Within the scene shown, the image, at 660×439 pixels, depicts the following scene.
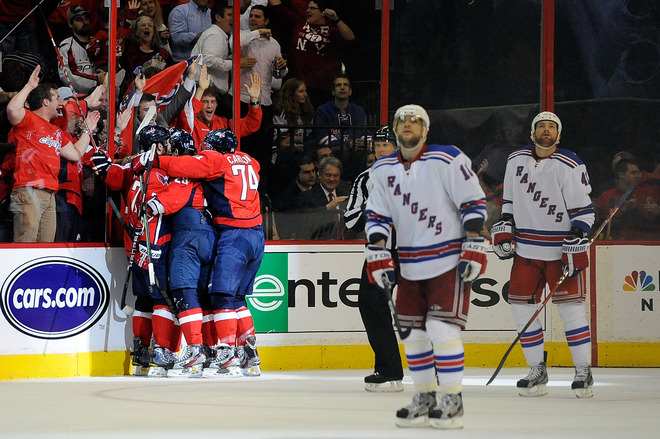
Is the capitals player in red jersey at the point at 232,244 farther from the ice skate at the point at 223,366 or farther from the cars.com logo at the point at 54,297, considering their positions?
the cars.com logo at the point at 54,297

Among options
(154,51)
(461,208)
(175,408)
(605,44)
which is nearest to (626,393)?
(461,208)

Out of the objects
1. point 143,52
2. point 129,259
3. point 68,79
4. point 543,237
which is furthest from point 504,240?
point 68,79

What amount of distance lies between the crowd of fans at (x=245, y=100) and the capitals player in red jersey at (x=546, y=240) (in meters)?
1.96

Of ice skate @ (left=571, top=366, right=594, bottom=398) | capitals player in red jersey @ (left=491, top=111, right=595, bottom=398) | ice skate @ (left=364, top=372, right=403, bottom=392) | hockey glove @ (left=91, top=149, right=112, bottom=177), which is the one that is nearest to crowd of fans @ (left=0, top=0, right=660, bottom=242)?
hockey glove @ (left=91, top=149, right=112, bottom=177)

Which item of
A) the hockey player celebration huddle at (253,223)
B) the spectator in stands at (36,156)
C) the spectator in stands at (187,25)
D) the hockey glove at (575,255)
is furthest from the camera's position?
the spectator in stands at (187,25)

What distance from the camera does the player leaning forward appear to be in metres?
5.32

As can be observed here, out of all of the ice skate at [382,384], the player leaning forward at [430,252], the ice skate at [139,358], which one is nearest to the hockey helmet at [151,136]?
the ice skate at [139,358]

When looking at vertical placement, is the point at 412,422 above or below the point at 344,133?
below

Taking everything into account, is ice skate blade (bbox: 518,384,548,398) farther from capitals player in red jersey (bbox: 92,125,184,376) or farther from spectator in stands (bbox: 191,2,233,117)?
spectator in stands (bbox: 191,2,233,117)

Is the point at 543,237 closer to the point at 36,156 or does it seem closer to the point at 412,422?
the point at 412,422

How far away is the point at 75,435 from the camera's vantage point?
5.07 m

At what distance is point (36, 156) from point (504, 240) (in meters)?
3.03

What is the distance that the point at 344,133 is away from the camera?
8797 mm

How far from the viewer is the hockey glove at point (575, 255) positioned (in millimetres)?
6699
